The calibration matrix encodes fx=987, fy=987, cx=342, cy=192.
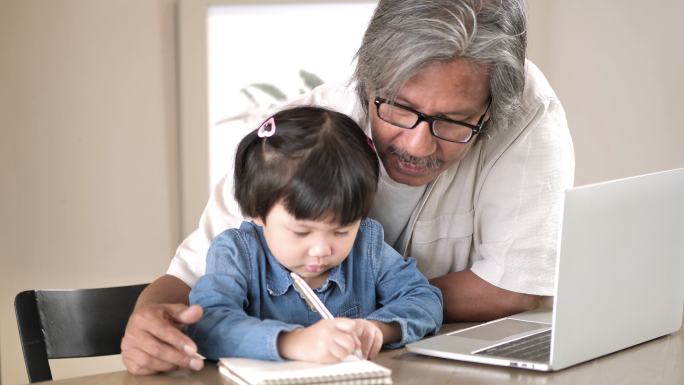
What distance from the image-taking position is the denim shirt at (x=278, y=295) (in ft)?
4.49

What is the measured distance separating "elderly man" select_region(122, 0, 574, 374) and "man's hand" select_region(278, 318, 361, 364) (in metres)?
0.30

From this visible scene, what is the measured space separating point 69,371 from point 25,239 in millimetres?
442

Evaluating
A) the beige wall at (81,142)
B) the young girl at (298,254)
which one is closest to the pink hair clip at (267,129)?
the young girl at (298,254)

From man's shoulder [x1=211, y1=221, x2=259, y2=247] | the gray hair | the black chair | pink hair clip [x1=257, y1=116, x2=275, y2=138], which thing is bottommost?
the black chair

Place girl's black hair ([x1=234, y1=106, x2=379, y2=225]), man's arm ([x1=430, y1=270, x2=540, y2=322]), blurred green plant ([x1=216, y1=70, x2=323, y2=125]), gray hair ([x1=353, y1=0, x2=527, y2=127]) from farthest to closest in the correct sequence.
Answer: blurred green plant ([x1=216, y1=70, x2=323, y2=125]) < man's arm ([x1=430, y1=270, x2=540, y2=322]) < gray hair ([x1=353, y1=0, x2=527, y2=127]) < girl's black hair ([x1=234, y1=106, x2=379, y2=225])

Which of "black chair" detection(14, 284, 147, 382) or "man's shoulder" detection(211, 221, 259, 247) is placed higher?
"man's shoulder" detection(211, 221, 259, 247)

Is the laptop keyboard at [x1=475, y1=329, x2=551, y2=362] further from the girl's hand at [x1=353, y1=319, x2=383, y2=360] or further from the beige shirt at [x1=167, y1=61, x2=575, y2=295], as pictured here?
the beige shirt at [x1=167, y1=61, x2=575, y2=295]

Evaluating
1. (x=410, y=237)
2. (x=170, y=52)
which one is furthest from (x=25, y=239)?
(x=410, y=237)

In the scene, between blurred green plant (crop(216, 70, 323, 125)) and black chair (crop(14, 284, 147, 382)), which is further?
blurred green plant (crop(216, 70, 323, 125))

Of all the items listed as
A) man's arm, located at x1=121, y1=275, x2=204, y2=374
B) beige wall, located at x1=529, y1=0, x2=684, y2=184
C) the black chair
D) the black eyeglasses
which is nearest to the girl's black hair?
the black eyeglasses

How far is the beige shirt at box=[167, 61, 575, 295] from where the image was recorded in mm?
1758

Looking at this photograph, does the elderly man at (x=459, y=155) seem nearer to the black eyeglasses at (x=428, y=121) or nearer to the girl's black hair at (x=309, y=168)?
the black eyeglasses at (x=428, y=121)

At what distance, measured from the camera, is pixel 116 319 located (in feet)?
5.86

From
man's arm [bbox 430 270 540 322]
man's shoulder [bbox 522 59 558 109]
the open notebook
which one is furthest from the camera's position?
man's shoulder [bbox 522 59 558 109]
